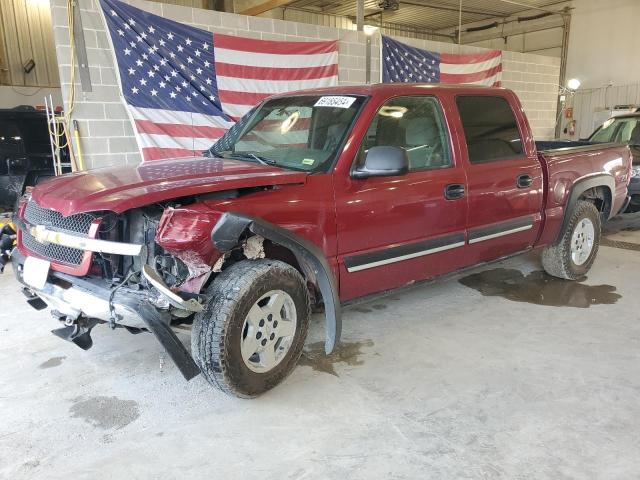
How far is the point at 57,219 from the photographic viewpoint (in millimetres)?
2729

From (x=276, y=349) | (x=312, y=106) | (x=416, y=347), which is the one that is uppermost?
(x=312, y=106)

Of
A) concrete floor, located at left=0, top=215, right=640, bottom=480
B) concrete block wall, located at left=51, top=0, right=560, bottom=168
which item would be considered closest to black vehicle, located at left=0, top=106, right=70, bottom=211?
concrete block wall, located at left=51, top=0, right=560, bottom=168

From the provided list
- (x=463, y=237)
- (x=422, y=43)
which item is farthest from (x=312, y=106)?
(x=422, y=43)

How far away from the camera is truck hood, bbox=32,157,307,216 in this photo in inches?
93.3

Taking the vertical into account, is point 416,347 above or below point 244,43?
below

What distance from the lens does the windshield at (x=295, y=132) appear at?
312cm

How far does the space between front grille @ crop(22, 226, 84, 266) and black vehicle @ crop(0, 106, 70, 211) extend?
4961 millimetres

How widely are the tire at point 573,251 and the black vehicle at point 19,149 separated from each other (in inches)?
265

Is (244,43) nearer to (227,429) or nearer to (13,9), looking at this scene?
(227,429)

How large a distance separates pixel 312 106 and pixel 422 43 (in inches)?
253

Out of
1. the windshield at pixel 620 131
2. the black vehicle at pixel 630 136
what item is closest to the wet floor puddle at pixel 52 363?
the black vehicle at pixel 630 136

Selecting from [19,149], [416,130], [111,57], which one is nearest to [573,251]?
[416,130]

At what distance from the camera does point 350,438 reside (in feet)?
7.96

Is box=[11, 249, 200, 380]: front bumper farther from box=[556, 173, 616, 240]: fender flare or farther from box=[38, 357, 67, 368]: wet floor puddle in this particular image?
box=[556, 173, 616, 240]: fender flare
